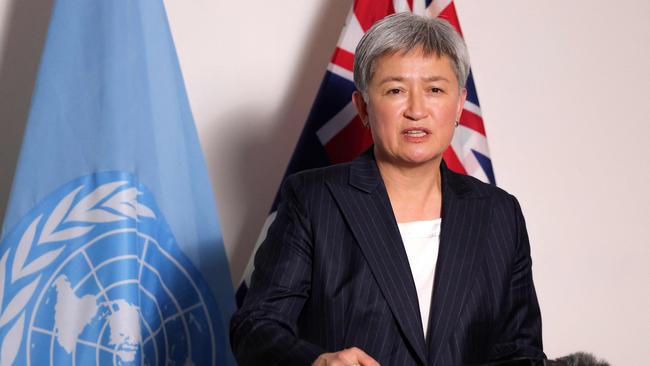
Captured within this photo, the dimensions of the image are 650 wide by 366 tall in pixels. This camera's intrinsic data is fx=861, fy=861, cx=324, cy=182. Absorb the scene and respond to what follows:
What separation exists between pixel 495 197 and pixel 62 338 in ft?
3.69

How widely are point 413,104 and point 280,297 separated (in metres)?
0.48

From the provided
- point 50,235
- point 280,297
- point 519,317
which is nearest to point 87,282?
point 50,235

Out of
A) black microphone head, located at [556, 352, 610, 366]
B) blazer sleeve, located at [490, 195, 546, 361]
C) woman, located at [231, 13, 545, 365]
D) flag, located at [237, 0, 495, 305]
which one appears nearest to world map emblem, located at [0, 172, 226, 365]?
flag, located at [237, 0, 495, 305]

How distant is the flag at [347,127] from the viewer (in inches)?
99.0

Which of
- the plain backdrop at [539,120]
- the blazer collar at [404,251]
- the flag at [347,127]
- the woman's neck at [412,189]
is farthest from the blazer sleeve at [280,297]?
the plain backdrop at [539,120]

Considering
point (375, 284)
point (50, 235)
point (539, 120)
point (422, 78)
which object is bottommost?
point (375, 284)

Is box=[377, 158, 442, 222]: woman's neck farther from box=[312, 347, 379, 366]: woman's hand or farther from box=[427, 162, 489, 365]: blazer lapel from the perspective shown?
box=[312, 347, 379, 366]: woman's hand

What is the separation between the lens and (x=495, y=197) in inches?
73.6

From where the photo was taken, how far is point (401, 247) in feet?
5.59

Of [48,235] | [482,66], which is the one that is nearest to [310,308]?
[48,235]

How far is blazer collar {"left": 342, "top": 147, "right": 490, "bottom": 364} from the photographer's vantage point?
165cm

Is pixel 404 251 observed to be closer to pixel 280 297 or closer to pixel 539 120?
pixel 280 297

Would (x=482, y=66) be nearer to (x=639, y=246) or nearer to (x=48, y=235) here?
(x=639, y=246)

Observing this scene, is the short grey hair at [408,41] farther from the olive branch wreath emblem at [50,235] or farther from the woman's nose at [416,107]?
the olive branch wreath emblem at [50,235]
